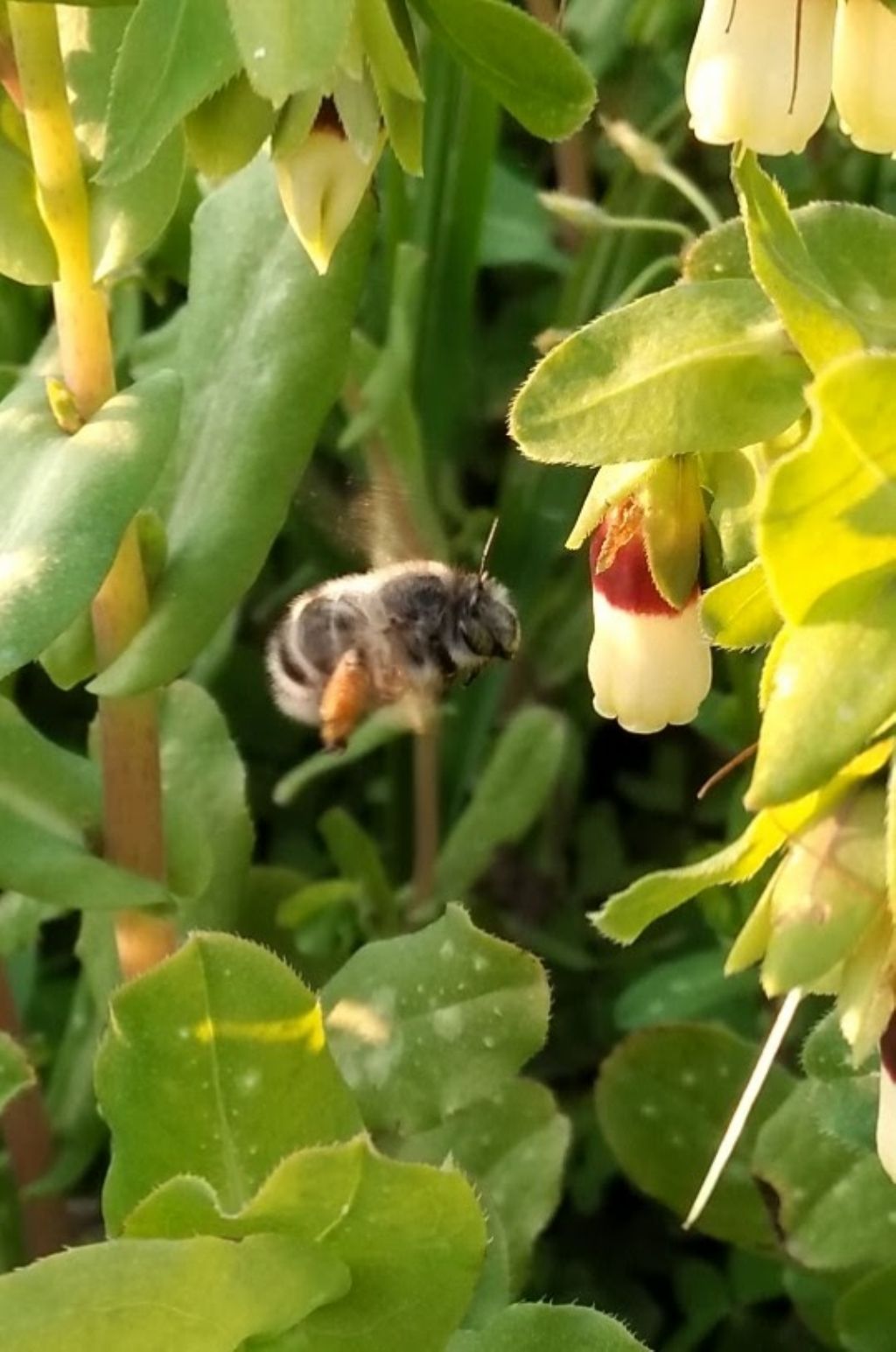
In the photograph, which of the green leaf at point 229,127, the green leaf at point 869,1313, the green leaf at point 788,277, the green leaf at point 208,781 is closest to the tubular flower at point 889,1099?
the green leaf at point 788,277

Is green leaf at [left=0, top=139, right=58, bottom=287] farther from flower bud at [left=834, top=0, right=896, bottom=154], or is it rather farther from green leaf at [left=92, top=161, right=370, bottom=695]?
flower bud at [left=834, top=0, right=896, bottom=154]

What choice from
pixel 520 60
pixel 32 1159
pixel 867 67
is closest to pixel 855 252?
pixel 867 67

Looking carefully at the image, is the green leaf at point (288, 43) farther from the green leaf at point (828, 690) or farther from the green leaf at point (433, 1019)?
the green leaf at point (433, 1019)

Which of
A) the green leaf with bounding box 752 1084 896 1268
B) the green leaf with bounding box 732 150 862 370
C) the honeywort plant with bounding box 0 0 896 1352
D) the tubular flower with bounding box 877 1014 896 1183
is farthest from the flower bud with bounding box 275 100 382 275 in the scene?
the green leaf with bounding box 752 1084 896 1268

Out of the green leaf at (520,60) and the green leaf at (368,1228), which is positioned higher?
the green leaf at (520,60)

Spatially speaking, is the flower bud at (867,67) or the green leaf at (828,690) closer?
the green leaf at (828,690)

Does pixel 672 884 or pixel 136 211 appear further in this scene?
pixel 136 211

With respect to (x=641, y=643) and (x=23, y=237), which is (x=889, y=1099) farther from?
(x=23, y=237)
